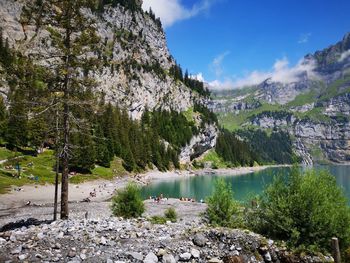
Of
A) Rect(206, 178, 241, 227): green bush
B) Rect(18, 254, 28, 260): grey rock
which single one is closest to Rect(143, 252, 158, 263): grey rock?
Rect(18, 254, 28, 260): grey rock

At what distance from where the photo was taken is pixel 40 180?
75.6 meters

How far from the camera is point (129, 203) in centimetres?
3219

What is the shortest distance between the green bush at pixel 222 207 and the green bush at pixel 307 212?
11.6 ft

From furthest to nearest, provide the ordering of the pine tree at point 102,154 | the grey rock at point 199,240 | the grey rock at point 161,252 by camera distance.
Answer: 1. the pine tree at point 102,154
2. the grey rock at point 199,240
3. the grey rock at point 161,252

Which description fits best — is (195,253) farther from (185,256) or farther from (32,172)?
(32,172)

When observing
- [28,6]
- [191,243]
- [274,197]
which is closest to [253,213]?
[274,197]

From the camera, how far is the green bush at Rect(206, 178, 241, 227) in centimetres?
2744

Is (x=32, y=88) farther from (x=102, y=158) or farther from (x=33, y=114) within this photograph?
(x=102, y=158)

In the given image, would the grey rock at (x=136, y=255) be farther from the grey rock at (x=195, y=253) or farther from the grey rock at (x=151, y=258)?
the grey rock at (x=195, y=253)

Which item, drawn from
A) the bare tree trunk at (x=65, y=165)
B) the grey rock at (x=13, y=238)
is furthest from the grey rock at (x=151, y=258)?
the bare tree trunk at (x=65, y=165)

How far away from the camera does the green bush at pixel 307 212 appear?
71.8ft

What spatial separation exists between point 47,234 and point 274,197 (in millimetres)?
14428

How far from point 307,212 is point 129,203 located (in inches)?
626

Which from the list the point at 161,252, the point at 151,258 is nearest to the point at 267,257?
the point at 161,252
